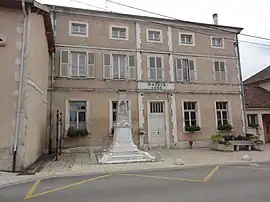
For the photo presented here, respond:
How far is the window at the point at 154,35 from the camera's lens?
596 inches

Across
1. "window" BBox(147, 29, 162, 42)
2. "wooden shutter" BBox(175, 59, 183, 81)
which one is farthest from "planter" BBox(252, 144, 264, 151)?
"window" BBox(147, 29, 162, 42)

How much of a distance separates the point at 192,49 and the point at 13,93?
11424mm

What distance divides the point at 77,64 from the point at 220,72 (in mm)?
9293

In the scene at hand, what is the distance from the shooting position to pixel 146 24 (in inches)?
596

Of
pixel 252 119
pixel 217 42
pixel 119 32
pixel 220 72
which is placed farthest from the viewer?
pixel 252 119

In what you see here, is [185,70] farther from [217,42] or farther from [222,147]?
[222,147]

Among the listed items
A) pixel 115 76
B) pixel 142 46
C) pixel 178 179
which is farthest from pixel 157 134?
pixel 178 179

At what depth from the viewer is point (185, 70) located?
1542cm

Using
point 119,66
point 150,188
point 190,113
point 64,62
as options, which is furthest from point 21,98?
point 190,113

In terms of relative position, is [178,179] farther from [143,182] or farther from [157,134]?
[157,134]

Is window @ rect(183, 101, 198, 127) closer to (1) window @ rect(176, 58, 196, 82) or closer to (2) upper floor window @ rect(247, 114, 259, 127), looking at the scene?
(1) window @ rect(176, 58, 196, 82)

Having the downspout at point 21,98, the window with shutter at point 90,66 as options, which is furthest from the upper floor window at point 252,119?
the downspout at point 21,98

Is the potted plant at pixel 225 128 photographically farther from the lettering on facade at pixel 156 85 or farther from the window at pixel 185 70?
the lettering on facade at pixel 156 85

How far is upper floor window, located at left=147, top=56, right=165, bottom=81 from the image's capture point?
14.7 meters
